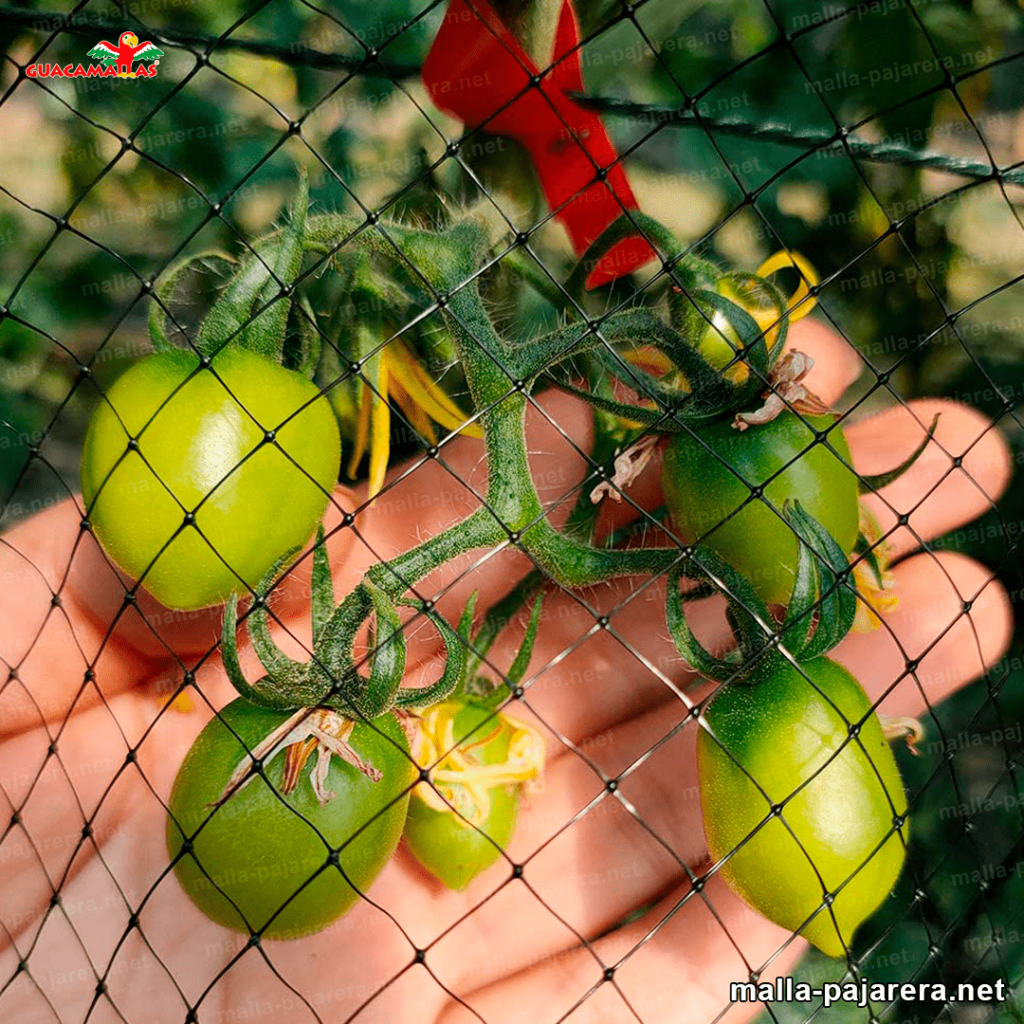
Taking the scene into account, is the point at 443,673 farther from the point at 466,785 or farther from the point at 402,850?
the point at 402,850

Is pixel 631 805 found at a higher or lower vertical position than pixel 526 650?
lower

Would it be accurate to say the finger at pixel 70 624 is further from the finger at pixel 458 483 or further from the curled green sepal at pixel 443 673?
the curled green sepal at pixel 443 673

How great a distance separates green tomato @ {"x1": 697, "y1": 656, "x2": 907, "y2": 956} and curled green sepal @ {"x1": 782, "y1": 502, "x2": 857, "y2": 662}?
2 cm

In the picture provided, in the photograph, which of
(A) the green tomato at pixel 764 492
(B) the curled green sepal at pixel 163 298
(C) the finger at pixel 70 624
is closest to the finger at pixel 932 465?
(A) the green tomato at pixel 764 492

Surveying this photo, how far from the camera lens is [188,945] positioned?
90cm

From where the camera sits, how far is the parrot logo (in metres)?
0.78

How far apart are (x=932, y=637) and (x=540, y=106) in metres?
Answer: 0.62

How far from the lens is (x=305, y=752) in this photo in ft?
1.95

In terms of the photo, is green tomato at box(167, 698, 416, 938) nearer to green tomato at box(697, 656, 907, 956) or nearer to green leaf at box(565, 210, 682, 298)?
green tomato at box(697, 656, 907, 956)

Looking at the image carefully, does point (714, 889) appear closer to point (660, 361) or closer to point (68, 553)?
point (660, 361)

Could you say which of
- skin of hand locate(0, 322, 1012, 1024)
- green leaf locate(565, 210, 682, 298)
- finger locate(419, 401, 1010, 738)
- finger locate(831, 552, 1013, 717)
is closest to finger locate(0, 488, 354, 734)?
skin of hand locate(0, 322, 1012, 1024)

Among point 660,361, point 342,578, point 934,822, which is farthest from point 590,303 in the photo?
point 934,822

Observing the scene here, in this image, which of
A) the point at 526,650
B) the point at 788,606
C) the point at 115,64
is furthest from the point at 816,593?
A: the point at 115,64

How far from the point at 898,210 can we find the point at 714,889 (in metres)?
0.59
